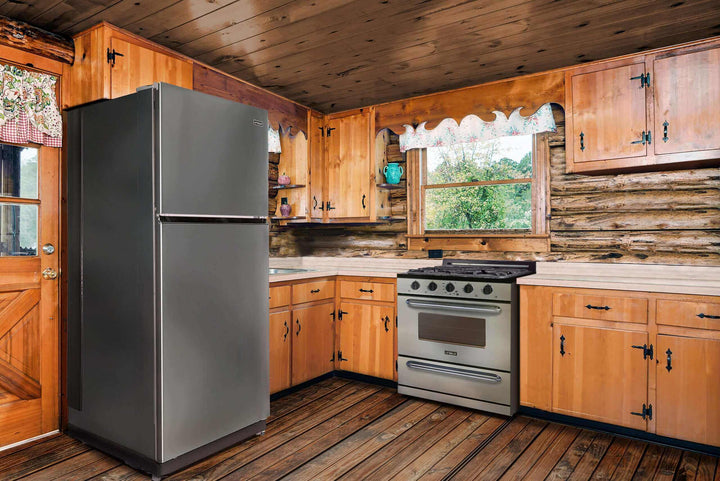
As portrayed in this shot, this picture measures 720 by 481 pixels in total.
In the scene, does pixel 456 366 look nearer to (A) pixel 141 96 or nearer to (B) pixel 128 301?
(B) pixel 128 301

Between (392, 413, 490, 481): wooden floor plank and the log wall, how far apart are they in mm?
1279

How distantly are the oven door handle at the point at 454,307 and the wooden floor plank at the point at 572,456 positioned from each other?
0.86m

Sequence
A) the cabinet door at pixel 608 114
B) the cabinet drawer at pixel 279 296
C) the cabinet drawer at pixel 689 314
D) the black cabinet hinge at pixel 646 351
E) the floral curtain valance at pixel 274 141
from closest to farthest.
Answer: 1. the cabinet drawer at pixel 689 314
2. the black cabinet hinge at pixel 646 351
3. the cabinet door at pixel 608 114
4. the cabinet drawer at pixel 279 296
5. the floral curtain valance at pixel 274 141

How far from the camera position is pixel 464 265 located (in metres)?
3.88

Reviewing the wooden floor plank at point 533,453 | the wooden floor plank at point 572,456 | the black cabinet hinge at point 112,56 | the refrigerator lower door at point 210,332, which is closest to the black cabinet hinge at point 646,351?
the wooden floor plank at point 572,456

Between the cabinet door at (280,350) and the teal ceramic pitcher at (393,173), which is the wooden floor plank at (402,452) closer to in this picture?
the cabinet door at (280,350)

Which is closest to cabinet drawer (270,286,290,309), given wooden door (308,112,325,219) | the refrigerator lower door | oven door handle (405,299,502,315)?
the refrigerator lower door

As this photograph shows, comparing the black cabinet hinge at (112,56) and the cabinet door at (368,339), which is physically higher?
the black cabinet hinge at (112,56)

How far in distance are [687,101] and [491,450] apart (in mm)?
2326

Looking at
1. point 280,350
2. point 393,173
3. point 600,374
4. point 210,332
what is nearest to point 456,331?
point 600,374

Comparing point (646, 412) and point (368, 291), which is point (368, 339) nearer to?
point (368, 291)

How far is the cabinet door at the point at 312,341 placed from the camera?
3609 millimetres

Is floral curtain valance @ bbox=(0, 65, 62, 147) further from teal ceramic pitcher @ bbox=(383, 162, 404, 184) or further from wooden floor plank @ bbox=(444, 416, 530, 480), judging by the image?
wooden floor plank @ bbox=(444, 416, 530, 480)

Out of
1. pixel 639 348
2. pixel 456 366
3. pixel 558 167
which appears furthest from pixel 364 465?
pixel 558 167
